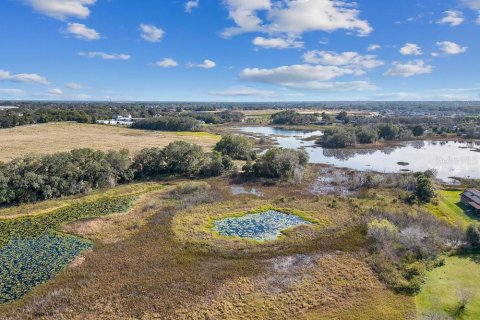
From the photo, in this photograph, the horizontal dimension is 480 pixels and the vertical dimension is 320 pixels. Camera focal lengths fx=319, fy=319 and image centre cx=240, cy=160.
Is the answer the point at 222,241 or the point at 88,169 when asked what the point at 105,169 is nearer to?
the point at 88,169

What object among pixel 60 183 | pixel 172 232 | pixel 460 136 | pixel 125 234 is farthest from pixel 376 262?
pixel 460 136

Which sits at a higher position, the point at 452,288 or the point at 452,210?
the point at 452,210

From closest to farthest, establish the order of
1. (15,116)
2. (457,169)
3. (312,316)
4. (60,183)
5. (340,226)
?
1. (312,316)
2. (340,226)
3. (60,183)
4. (457,169)
5. (15,116)

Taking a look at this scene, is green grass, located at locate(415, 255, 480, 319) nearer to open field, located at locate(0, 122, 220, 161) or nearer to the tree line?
the tree line

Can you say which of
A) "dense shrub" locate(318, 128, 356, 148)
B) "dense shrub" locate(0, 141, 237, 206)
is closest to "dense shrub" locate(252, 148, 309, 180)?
"dense shrub" locate(0, 141, 237, 206)

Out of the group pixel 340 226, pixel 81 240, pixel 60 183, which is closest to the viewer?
pixel 81 240

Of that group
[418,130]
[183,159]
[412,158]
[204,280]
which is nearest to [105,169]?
[183,159]

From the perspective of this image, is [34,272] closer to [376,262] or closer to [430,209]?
[376,262]
